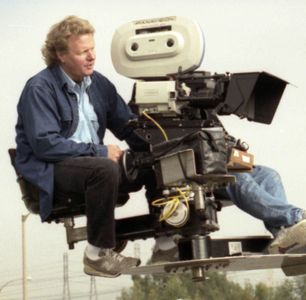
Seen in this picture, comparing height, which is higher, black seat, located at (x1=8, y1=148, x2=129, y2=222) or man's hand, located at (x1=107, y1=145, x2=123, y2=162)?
man's hand, located at (x1=107, y1=145, x2=123, y2=162)

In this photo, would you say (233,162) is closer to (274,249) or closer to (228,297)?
(274,249)

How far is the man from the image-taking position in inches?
344

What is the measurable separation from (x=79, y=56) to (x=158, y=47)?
533 mm

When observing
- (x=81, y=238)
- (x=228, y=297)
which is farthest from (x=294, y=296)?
(x=81, y=238)

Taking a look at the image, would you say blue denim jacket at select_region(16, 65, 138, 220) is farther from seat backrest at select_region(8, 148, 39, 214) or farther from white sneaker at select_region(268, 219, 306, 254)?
white sneaker at select_region(268, 219, 306, 254)

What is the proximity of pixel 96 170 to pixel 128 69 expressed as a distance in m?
0.82

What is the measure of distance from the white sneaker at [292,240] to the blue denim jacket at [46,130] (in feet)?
4.38

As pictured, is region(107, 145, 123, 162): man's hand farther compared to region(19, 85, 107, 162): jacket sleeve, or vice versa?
region(107, 145, 123, 162): man's hand

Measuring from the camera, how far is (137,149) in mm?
9359

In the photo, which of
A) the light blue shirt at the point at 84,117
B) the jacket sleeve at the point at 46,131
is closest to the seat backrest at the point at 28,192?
the jacket sleeve at the point at 46,131

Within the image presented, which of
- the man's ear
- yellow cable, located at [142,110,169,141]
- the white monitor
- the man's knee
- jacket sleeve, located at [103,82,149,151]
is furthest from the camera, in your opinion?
jacket sleeve, located at [103,82,149,151]

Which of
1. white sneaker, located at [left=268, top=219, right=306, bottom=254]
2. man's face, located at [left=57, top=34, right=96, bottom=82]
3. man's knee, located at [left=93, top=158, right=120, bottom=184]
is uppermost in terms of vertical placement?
man's face, located at [left=57, top=34, right=96, bottom=82]

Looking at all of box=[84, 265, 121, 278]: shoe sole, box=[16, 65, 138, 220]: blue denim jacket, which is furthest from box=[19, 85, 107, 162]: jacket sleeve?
box=[84, 265, 121, 278]: shoe sole

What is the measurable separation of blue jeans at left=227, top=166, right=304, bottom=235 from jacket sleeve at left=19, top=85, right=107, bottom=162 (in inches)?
40.7
